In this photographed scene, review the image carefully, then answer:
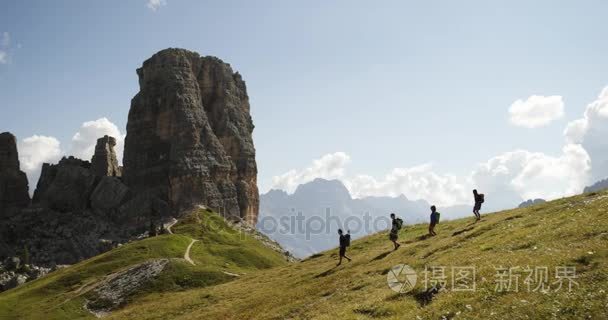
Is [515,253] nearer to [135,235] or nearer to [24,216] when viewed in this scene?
[135,235]

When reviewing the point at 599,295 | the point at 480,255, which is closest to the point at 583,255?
the point at 599,295

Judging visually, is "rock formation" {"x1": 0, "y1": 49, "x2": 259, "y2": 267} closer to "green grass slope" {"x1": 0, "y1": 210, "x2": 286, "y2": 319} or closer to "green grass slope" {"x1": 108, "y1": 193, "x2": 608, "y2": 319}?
"green grass slope" {"x1": 0, "y1": 210, "x2": 286, "y2": 319}

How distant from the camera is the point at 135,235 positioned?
494ft

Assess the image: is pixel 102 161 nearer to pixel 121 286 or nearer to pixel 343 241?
pixel 121 286

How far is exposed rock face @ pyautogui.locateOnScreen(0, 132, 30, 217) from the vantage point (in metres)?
182

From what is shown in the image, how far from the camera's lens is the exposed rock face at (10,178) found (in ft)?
596

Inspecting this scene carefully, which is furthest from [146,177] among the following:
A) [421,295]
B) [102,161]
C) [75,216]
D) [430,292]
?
[430,292]

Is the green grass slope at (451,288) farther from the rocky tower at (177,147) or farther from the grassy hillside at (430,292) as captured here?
the rocky tower at (177,147)

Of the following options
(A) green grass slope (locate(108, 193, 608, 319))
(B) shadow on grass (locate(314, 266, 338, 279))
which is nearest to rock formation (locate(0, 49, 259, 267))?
Result: (A) green grass slope (locate(108, 193, 608, 319))

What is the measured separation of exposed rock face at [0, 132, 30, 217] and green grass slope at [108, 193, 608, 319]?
15287cm

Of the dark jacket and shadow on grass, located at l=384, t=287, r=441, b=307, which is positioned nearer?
shadow on grass, located at l=384, t=287, r=441, b=307

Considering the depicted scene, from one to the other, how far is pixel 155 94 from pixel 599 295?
185 meters

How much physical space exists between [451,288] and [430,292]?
1.32 meters

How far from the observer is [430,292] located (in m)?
26.9
